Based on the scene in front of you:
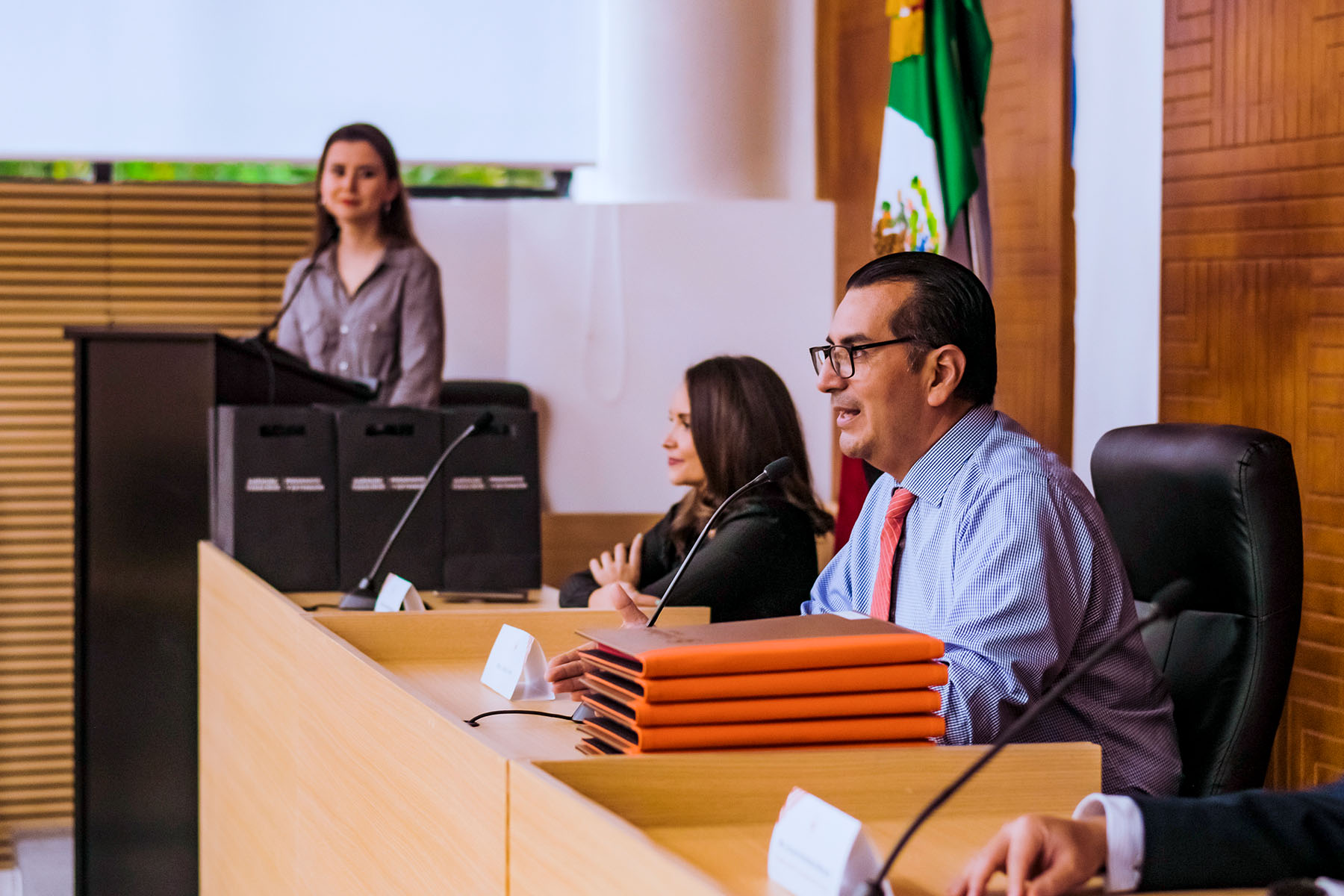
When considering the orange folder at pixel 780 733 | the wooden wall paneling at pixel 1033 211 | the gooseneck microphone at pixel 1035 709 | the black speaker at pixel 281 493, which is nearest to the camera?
the gooseneck microphone at pixel 1035 709

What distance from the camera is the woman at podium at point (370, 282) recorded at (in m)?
3.75

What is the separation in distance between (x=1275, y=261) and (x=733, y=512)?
1368 mm

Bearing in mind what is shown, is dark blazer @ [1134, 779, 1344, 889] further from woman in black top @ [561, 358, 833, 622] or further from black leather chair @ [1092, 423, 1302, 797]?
woman in black top @ [561, 358, 833, 622]

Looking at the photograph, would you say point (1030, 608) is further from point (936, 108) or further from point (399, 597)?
point (936, 108)

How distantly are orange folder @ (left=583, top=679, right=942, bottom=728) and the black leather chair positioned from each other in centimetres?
68

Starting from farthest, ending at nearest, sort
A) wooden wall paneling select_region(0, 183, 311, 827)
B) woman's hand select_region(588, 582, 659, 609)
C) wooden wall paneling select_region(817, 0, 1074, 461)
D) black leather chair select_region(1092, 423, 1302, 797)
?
wooden wall paneling select_region(0, 183, 311, 827), wooden wall paneling select_region(817, 0, 1074, 461), woman's hand select_region(588, 582, 659, 609), black leather chair select_region(1092, 423, 1302, 797)

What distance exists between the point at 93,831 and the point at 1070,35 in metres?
3.27

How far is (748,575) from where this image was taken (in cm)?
283

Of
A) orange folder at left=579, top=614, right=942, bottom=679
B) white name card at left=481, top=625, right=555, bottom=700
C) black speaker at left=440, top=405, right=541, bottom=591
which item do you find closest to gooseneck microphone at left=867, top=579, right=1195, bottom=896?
orange folder at left=579, top=614, right=942, bottom=679

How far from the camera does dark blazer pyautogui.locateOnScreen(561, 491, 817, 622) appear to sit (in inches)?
111

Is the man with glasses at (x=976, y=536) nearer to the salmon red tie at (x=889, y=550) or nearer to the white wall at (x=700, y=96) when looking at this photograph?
the salmon red tie at (x=889, y=550)

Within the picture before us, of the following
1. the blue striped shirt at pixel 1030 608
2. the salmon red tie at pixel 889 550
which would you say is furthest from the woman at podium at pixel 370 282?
the blue striped shirt at pixel 1030 608

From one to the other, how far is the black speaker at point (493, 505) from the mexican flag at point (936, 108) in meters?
1.33

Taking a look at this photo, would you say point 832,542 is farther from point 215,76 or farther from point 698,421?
point 215,76
